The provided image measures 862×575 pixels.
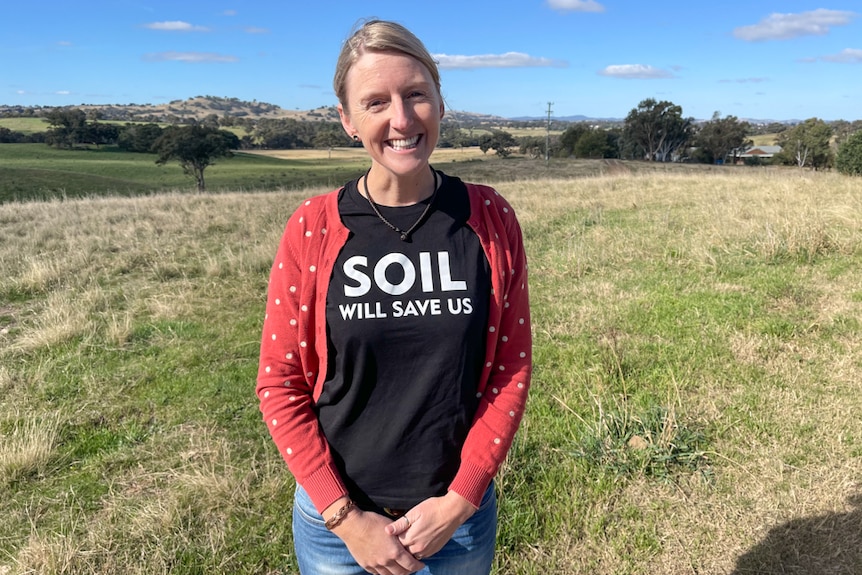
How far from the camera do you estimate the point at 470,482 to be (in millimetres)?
1522

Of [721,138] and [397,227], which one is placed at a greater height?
[721,138]

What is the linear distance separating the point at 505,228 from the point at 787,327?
459cm

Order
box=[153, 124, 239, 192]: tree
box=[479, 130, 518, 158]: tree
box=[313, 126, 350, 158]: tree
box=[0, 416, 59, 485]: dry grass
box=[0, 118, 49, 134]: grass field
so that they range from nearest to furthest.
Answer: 1. box=[0, 416, 59, 485]: dry grass
2. box=[313, 126, 350, 158]: tree
3. box=[153, 124, 239, 192]: tree
4. box=[479, 130, 518, 158]: tree
5. box=[0, 118, 49, 134]: grass field

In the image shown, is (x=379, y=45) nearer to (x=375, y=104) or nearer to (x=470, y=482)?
(x=375, y=104)

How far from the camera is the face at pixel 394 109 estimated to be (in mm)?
1418

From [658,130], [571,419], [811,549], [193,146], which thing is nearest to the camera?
[811,549]

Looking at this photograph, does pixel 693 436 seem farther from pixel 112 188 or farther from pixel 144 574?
pixel 112 188

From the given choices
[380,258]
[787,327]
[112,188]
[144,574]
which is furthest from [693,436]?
[112,188]

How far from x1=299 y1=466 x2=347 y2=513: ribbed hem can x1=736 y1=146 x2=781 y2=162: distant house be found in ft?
278

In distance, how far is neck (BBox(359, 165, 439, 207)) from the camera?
153 centimetres

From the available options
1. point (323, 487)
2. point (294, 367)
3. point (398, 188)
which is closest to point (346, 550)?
point (323, 487)

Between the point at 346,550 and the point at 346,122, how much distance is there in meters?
1.30

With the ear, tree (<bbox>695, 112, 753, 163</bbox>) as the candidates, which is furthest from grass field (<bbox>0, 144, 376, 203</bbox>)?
tree (<bbox>695, 112, 753, 163</bbox>)

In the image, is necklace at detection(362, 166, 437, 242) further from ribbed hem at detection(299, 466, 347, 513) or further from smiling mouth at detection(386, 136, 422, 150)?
ribbed hem at detection(299, 466, 347, 513)
